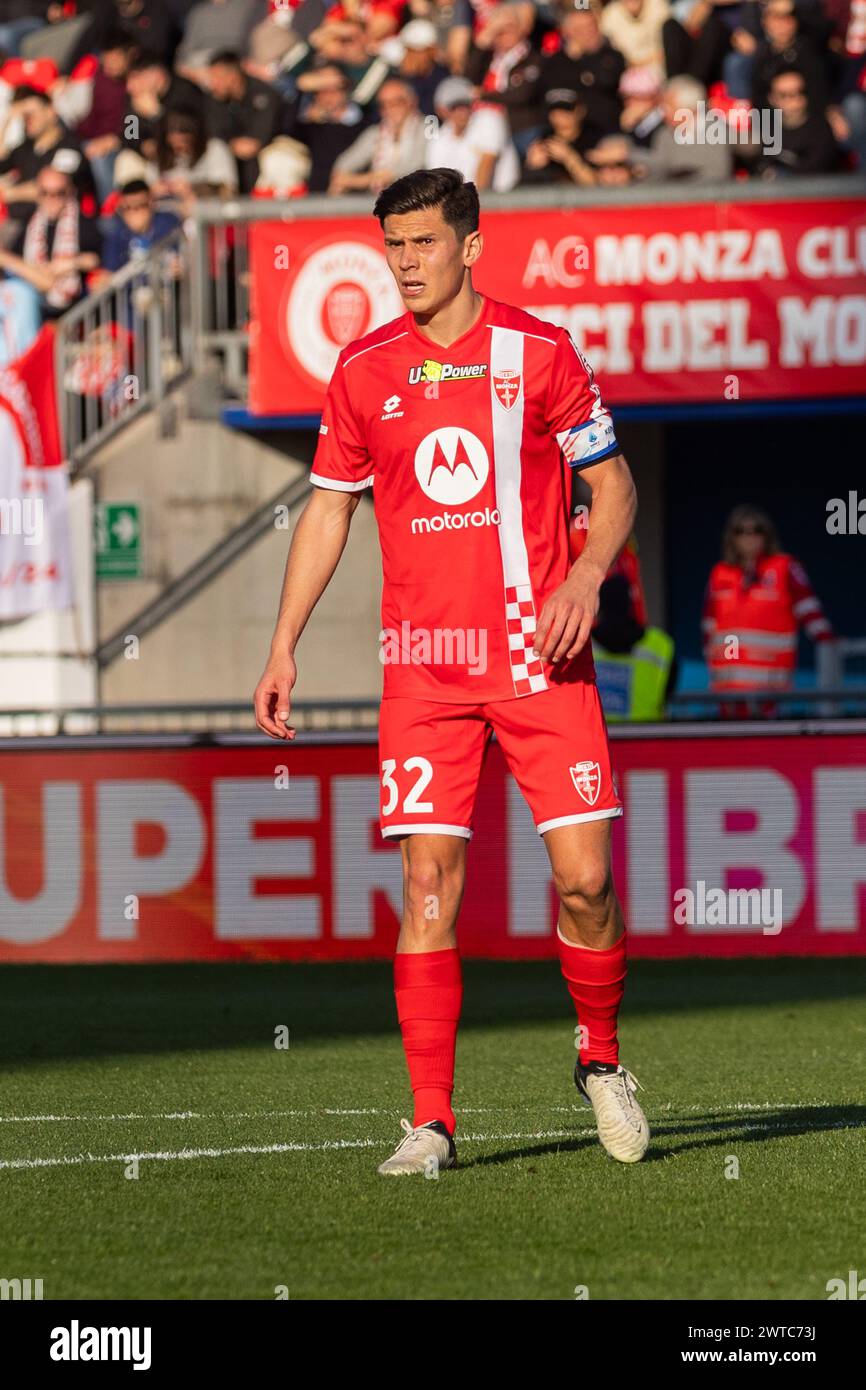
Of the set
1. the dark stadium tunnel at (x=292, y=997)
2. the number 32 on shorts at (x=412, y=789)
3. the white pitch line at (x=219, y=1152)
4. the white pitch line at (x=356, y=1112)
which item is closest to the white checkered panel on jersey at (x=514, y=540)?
the number 32 on shorts at (x=412, y=789)

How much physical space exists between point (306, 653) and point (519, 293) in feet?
9.72

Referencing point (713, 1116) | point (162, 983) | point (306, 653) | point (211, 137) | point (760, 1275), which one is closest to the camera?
point (760, 1275)

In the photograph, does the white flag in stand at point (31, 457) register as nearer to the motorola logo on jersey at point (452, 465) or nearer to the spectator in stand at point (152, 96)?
the spectator in stand at point (152, 96)

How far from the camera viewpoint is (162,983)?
11.7 m

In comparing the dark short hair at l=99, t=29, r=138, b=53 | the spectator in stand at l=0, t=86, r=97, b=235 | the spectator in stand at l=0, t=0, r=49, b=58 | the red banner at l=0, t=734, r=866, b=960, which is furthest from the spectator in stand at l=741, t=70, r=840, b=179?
the spectator in stand at l=0, t=0, r=49, b=58

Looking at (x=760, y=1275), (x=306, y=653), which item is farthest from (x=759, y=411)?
(x=760, y=1275)

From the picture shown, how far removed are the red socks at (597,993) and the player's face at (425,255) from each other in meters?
1.61

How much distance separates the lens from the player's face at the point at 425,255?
5.95m

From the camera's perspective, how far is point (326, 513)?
622 centimetres

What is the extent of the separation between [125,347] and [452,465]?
11951mm

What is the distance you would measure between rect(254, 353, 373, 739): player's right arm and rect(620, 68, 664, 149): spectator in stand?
39.0 feet

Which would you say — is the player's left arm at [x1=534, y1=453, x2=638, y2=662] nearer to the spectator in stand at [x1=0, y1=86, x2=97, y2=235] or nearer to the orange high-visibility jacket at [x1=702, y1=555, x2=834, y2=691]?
the orange high-visibility jacket at [x1=702, y1=555, x2=834, y2=691]

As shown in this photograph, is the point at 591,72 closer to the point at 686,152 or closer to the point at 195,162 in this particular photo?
the point at 686,152
